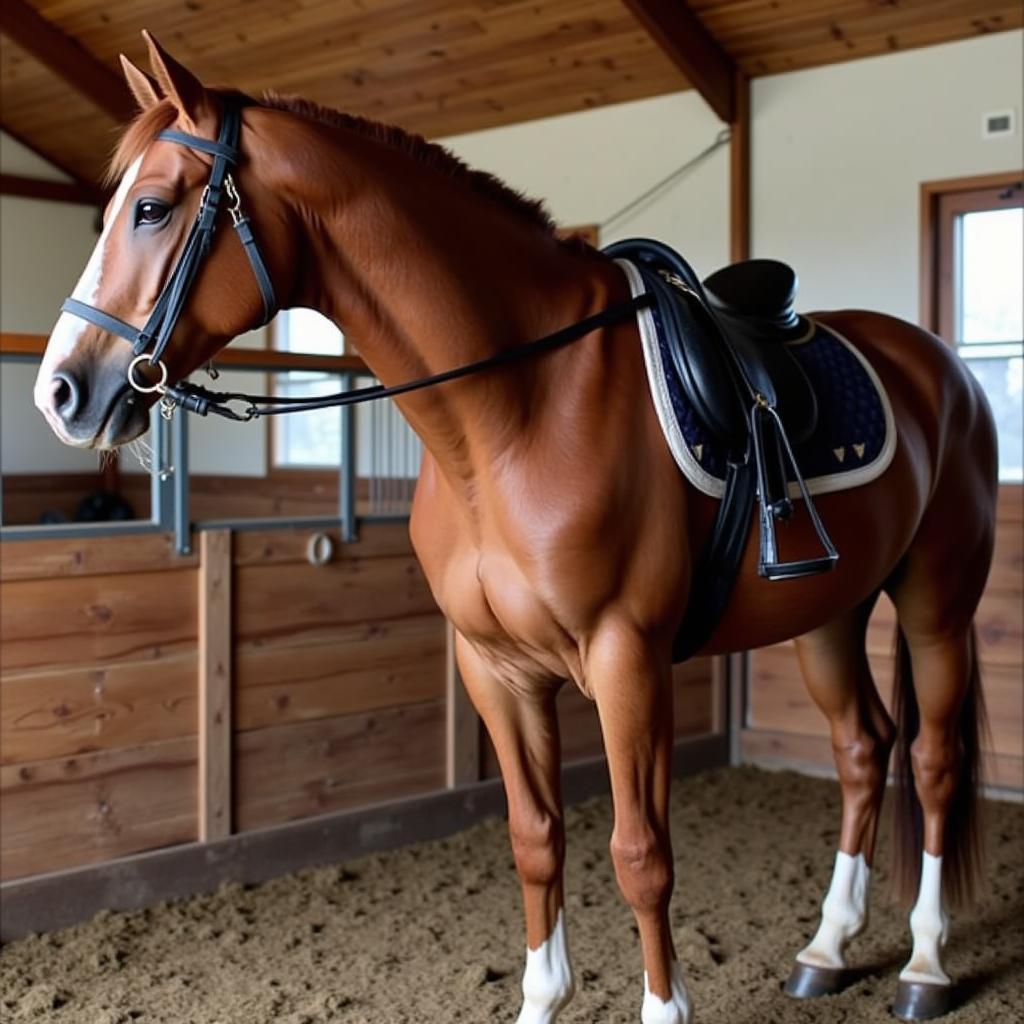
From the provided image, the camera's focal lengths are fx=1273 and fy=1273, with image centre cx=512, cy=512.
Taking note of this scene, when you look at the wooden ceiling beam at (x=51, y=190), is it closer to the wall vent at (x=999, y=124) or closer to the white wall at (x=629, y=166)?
the white wall at (x=629, y=166)

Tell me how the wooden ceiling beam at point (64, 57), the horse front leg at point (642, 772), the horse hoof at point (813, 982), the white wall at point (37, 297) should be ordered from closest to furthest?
1. the horse front leg at point (642, 772)
2. the horse hoof at point (813, 982)
3. the wooden ceiling beam at point (64, 57)
4. the white wall at point (37, 297)

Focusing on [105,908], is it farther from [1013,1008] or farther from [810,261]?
[810,261]

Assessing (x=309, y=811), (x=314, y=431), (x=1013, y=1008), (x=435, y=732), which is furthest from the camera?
(x=314, y=431)

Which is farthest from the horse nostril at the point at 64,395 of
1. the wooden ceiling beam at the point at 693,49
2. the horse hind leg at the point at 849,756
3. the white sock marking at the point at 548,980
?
the wooden ceiling beam at the point at 693,49

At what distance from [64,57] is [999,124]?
411 cm

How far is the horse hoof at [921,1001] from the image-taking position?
2.47 metres

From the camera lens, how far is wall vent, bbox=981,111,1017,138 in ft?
13.8

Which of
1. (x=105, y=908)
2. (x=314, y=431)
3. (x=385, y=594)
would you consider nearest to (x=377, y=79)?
(x=314, y=431)

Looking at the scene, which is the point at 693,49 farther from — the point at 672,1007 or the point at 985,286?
the point at 672,1007

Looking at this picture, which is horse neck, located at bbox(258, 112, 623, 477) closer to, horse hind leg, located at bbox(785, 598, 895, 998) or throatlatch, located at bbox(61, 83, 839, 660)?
throatlatch, located at bbox(61, 83, 839, 660)

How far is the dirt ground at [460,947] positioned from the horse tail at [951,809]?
189 millimetres

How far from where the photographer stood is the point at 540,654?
6.33ft

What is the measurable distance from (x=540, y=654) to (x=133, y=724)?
1563 mm

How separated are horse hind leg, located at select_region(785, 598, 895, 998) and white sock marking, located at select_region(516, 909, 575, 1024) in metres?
0.71
